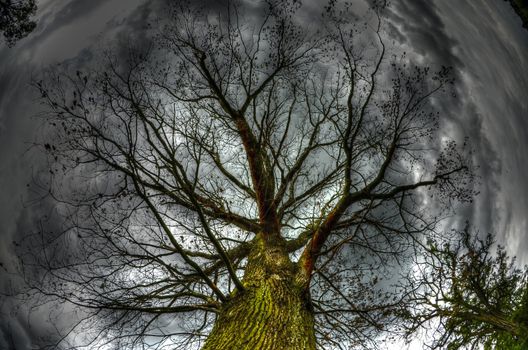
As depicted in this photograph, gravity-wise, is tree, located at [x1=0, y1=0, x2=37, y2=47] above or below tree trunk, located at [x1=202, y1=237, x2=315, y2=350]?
above

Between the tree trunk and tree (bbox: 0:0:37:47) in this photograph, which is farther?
tree (bbox: 0:0:37:47)

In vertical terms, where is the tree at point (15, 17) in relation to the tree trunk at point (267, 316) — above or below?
above

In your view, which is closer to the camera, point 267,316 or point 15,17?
point 267,316

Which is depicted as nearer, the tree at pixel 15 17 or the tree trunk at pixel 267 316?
the tree trunk at pixel 267 316

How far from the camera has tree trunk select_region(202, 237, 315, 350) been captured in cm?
243

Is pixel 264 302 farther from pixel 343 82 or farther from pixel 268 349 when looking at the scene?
pixel 343 82

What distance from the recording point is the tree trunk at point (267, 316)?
2.43 m

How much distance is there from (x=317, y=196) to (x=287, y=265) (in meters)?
2.13

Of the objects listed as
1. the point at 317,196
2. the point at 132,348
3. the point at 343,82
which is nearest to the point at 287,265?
the point at 317,196

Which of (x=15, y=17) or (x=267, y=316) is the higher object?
(x=15, y=17)

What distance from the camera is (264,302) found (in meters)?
2.91

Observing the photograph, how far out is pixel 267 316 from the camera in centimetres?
270

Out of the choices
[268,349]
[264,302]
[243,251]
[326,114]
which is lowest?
[268,349]

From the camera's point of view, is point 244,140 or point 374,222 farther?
point 244,140
